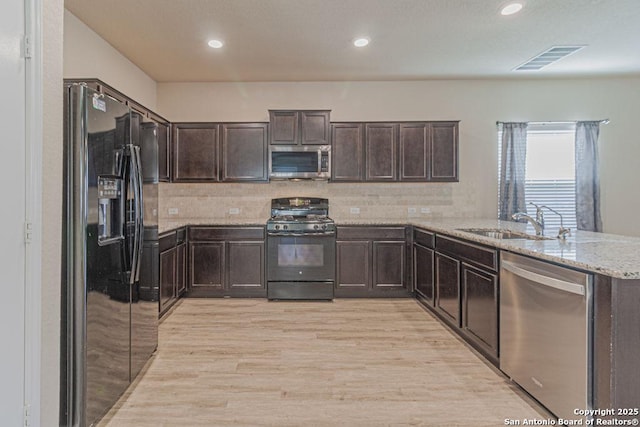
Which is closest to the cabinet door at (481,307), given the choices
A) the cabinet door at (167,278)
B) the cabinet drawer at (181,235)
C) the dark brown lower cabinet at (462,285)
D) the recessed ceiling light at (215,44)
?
the dark brown lower cabinet at (462,285)

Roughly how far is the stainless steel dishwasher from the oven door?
2355 mm

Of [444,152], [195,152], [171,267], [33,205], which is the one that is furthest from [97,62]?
[444,152]

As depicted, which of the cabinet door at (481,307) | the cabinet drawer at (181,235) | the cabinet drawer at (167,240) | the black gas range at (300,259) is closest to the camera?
the cabinet door at (481,307)

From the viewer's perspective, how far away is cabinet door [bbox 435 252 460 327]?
3.29 meters

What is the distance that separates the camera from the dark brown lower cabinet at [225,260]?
4.54 metres

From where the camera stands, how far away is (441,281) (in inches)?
144

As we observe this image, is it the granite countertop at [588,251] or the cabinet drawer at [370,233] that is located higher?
the granite countertop at [588,251]

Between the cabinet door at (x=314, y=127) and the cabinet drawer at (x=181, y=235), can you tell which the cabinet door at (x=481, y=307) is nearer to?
the cabinet door at (x=314, y=127)

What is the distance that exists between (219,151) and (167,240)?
5.04ft

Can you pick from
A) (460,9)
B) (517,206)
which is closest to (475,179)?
(517,206)

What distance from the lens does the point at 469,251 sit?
118 inches

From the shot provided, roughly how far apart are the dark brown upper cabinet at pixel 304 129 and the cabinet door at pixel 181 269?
1.74 meters

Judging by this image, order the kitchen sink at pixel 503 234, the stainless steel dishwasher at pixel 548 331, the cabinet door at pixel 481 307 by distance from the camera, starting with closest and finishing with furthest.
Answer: the stainless steel dishwasher at pixel 548 331 → the cabinet door at pixel 481 307 → the kitchen sink at pixel 503 234

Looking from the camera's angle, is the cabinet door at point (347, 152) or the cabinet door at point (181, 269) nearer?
the cabinet door at point (181, 269)
